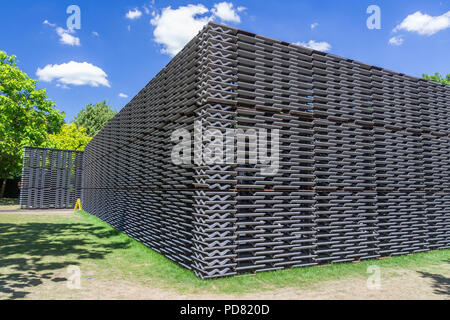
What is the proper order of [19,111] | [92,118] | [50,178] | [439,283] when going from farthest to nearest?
1. [92,118]
2. [19,111]
3. [50,178]
4. [439,283]

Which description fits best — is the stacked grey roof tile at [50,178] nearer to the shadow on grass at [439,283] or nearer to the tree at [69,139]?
the tree at [69,139]

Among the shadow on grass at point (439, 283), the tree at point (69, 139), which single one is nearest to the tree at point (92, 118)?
the tree at point (69, 139)

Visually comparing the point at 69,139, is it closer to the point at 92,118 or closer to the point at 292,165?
the point at 92,118

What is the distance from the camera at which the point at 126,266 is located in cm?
634

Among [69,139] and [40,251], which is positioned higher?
[69,139]

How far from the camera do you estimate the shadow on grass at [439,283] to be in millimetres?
4900

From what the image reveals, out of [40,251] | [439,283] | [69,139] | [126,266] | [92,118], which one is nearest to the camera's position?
[439,283]

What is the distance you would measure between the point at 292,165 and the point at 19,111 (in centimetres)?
2509

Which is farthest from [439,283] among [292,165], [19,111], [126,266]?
[19,111]

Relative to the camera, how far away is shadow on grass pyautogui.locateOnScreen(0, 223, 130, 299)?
5059 millimetres
